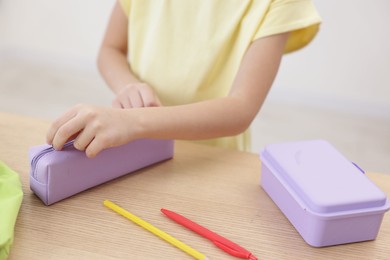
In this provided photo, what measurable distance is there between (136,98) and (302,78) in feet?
4.97

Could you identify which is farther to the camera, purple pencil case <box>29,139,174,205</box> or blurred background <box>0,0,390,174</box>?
blurred background <box>0,0,390,174</box>

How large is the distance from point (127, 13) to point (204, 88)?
18cm

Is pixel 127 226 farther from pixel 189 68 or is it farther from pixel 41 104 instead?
pixel 41 104

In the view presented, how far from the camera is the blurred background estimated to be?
1.95 m

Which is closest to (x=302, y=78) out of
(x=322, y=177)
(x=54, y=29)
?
(x=54, y=29)

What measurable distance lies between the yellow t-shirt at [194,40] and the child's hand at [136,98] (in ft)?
0.47

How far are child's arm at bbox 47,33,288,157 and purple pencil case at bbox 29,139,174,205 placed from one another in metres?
0.01

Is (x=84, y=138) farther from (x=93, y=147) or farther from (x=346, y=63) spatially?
(x=346, y=63)

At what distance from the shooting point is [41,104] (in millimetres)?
2045

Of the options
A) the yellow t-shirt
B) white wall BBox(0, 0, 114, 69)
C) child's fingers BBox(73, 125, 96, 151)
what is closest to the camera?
child's fingers BBox(73, 125, 96, 151)

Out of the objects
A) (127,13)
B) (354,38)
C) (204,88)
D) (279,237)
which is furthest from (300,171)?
(354,38)

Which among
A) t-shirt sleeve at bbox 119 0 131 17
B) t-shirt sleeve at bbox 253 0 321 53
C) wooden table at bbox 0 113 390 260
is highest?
t-shirt sleeve at bbox 253 0 321 53

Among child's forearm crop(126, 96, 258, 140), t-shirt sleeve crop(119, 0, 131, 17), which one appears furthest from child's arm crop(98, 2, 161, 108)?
child's forearm crop(126, 96, 258, 140)

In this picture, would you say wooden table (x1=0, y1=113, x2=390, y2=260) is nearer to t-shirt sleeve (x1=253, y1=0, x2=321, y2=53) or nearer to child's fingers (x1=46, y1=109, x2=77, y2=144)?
child's fingers (x1=46, y1=109, x2=77, y2=144)
